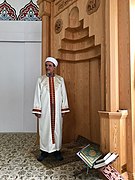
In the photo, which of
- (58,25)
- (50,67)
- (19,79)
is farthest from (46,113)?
(19,79)

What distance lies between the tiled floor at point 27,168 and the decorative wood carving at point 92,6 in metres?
2.05

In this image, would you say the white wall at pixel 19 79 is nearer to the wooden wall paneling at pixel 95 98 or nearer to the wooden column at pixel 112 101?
the wooden wall paneling at pixel 95 98

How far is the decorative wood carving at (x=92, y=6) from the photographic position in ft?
7.43

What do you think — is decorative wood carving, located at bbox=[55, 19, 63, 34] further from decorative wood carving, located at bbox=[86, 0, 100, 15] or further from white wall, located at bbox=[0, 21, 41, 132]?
white wall, located at bbox=[0, 21, 41, 132]

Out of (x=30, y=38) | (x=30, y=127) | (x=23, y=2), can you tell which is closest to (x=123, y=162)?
(x=30, y=127)

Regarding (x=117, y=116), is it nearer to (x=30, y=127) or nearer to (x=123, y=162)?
(x=123, y=162)

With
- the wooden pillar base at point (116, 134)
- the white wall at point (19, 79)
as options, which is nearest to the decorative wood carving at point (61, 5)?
the white wall at point (19, 79)

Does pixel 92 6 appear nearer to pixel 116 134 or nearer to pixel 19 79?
pixel 116 134

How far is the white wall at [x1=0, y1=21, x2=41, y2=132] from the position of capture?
166 inches

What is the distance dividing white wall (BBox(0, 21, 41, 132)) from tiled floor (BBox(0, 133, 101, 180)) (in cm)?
120

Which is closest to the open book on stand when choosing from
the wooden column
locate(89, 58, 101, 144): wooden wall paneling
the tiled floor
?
the wooden column

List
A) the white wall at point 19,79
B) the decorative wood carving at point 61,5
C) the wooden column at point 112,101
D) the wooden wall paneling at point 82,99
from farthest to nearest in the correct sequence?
1. the white wall at point 19,79
2. the wooden wall paneling at point 82,99
3. the decorative wood carving at point 61,5
4. the wooden column at point 112,101

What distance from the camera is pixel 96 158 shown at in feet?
6.31

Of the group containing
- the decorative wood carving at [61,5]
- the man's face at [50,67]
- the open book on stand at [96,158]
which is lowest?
the open book on stand at [96,158]
